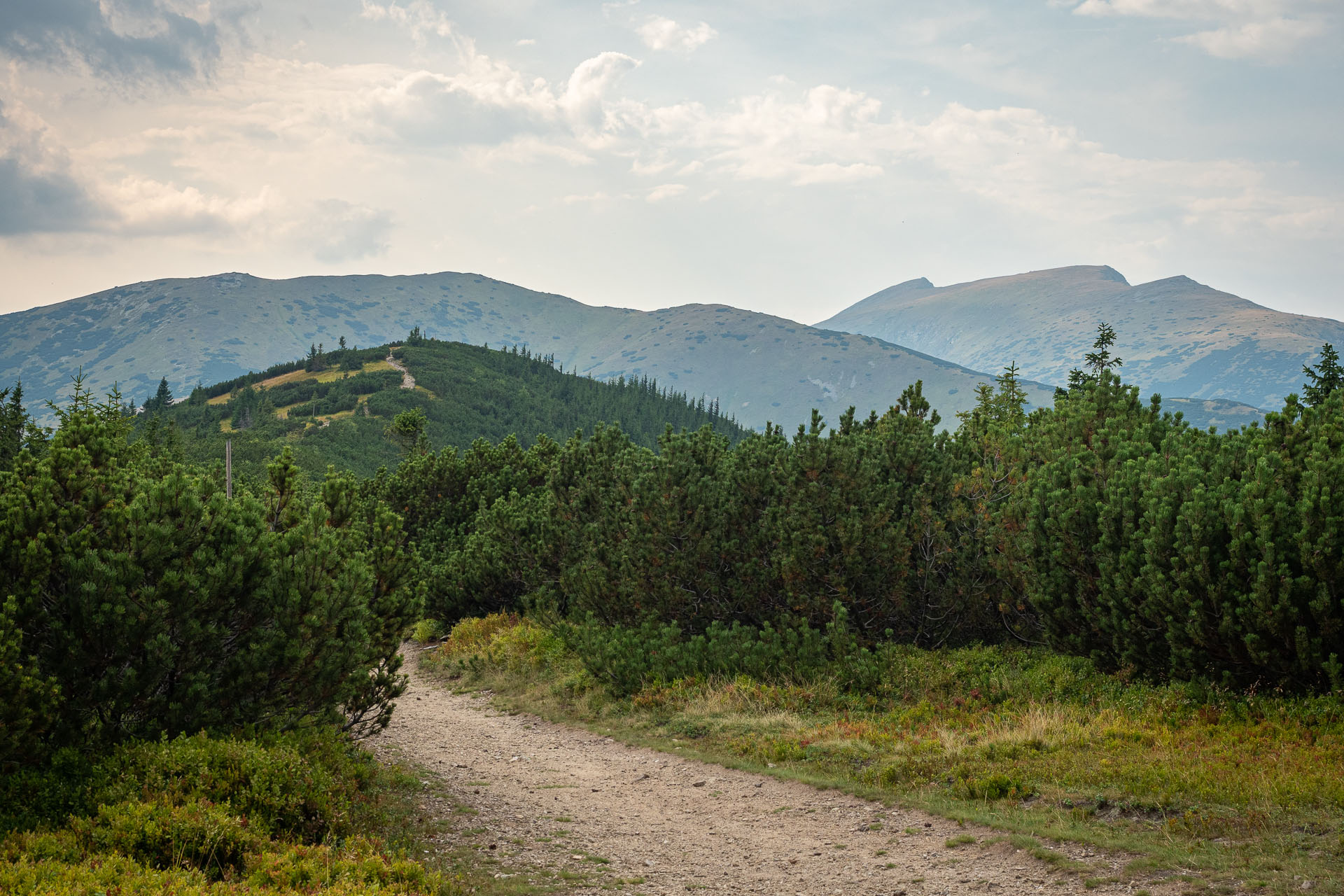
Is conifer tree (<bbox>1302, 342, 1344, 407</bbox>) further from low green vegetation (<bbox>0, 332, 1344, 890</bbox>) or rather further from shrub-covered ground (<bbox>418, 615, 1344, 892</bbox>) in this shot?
shrub-covered ground (<bbox>418, 615, 1344, 892</bbox>)

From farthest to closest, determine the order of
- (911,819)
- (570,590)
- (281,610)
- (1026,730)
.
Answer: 1. (570,590)
2. (1026,730)
3. (911,819)
4. (281,610)

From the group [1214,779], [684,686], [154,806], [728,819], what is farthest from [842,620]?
[154,806]

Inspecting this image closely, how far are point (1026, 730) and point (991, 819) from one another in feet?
7.37

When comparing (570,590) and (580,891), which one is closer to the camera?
(580,891)

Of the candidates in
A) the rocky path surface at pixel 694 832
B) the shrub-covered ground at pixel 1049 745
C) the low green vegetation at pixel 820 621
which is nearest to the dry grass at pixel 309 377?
the low green vegetation at pixel 820 621

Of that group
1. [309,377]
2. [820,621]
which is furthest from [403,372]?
[820,621]

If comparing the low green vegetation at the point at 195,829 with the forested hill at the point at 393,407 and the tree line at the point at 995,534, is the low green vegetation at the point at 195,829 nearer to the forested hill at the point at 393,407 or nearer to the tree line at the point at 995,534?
the tree line at the point at 995,534

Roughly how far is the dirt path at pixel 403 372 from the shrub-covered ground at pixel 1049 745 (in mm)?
131830

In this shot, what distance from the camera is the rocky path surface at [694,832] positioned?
25.0 feet

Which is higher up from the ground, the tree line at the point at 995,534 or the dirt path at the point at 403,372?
the dirt path at the point at 403,372

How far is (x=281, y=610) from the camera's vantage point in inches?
326

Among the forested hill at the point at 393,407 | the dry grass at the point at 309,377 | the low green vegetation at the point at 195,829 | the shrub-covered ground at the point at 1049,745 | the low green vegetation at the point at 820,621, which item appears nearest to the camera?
the low green vegetation at the point at 195,829

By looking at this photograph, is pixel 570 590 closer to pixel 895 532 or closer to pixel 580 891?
pixel 895 532

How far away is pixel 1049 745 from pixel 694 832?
4.04 m
